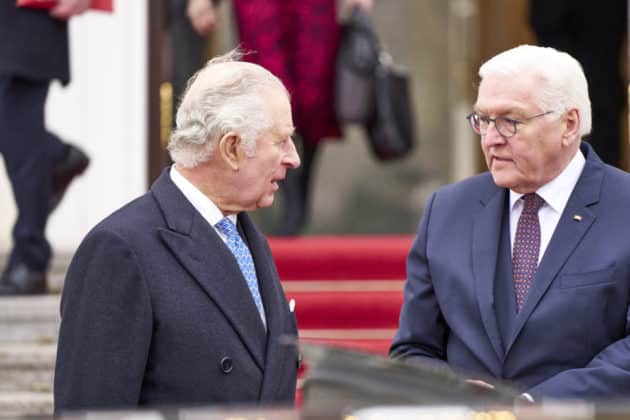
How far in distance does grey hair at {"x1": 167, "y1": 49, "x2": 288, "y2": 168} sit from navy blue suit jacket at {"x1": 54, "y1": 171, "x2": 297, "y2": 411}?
10cm

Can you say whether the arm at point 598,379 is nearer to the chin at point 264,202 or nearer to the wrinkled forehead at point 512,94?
the wrinkled forehead at point 512,94

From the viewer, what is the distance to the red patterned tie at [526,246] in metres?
3.04

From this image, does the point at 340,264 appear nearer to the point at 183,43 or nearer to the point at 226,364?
the point at 183,43

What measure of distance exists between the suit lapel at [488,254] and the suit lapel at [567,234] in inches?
2.1

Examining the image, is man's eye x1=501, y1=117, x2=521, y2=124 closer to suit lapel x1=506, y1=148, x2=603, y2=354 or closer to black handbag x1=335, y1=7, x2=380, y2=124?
suit lapel x1=506, y1=148, x2=603, y2=354

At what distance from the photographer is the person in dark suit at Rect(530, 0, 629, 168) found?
663 cm

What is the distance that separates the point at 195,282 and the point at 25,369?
94.8 inches

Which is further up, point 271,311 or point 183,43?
point 183,43

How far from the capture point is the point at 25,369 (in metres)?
4.93

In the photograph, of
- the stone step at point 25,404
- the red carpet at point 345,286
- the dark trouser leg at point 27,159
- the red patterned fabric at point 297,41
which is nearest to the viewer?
the stone step at point 25,404

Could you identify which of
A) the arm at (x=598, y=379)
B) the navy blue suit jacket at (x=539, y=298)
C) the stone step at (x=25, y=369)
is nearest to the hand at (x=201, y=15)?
the stone step at (x=25, y=369)

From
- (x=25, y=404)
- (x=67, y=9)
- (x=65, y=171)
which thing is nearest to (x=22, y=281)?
(x=65, y=171)

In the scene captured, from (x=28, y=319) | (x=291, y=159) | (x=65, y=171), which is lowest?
(x=28, y=319)

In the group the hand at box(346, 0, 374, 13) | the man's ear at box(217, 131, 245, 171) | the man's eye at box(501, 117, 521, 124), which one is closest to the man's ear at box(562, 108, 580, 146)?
the man's eye at box(501, 117, 521, 124)
